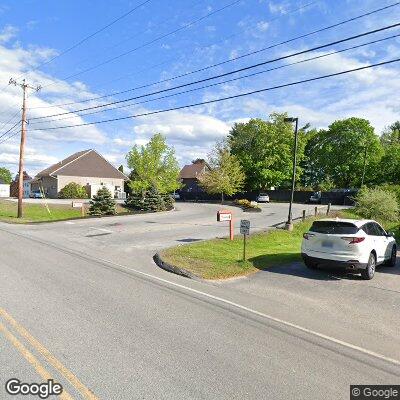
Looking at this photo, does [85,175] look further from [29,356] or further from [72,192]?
[29,356]

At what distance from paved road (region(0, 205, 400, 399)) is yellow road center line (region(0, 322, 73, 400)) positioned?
0.03 m

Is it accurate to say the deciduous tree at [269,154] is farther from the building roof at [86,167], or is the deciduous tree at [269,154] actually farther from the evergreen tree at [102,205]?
the evergreen tree at [102,205]

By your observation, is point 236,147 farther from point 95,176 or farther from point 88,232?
point 88,232

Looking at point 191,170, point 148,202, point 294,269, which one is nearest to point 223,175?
point 148,202

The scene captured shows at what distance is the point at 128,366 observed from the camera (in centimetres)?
468

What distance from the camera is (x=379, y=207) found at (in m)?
28.1

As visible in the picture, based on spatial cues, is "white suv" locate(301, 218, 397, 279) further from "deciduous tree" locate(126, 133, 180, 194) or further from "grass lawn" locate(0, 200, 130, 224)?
"deciduous tree" locate(126, 133, 180, 194)

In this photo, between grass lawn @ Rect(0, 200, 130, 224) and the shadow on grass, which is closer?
the shadow on grass

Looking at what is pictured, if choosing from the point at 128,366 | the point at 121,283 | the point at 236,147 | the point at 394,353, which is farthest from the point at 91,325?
the point at 236,147

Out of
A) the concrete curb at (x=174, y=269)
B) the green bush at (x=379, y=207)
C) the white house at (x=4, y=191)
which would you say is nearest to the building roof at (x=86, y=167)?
the white house at (x=4, y=191)

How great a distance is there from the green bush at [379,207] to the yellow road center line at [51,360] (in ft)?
90.3

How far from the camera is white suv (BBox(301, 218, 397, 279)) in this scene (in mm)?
10185

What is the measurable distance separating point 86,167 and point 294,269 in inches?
2268

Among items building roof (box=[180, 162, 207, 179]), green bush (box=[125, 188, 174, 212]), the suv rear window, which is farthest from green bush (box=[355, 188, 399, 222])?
building roof (box=[180, 162, 207, 179])
